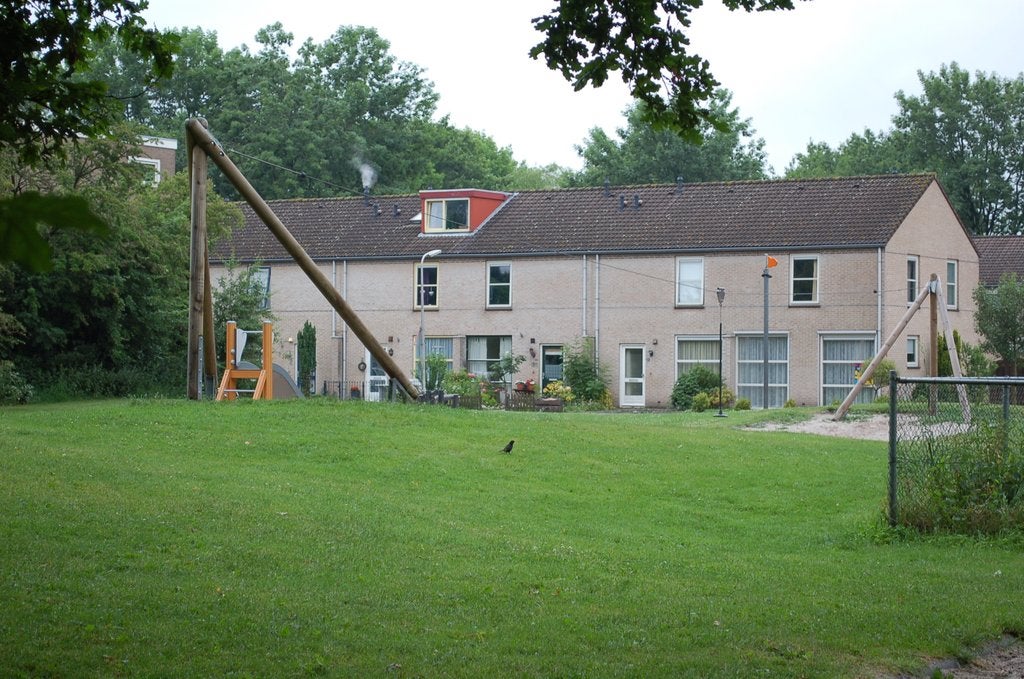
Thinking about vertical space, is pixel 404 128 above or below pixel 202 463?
above

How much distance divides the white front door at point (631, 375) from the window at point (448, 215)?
8.77 meters

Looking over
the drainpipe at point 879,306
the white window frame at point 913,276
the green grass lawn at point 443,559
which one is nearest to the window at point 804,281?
the drainpipe at point 879,306

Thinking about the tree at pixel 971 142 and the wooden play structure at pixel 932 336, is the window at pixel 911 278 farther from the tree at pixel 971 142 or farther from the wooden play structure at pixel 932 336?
the tree at pixel 971 142

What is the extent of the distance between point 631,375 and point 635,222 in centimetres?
600

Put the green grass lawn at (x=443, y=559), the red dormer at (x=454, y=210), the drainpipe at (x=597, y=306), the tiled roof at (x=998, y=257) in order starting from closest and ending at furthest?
1. the green grass lawn at (x=443, y=559)
2. the drainpipe at (x=597, y=306)
3. the red dormer at (x=454, y=210)
4. the tiled roof at (x=998, y=257)

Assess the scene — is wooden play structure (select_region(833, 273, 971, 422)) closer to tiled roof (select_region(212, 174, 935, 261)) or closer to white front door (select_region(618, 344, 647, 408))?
tiled roof (select_region(212, 174, 935, 261))

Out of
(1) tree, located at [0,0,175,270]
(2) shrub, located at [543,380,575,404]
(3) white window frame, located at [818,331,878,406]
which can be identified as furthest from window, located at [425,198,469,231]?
(1) tree, located at [0,0,175,270]

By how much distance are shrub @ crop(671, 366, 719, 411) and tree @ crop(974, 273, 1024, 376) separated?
426 inches

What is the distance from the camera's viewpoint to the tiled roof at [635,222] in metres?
46.1

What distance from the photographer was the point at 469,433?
866 inches

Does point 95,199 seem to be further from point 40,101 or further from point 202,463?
point 40,101

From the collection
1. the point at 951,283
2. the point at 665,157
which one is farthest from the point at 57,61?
the point at 665,157

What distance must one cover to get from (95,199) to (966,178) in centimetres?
5622

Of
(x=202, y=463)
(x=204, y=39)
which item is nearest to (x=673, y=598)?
(x=202, y=463)
